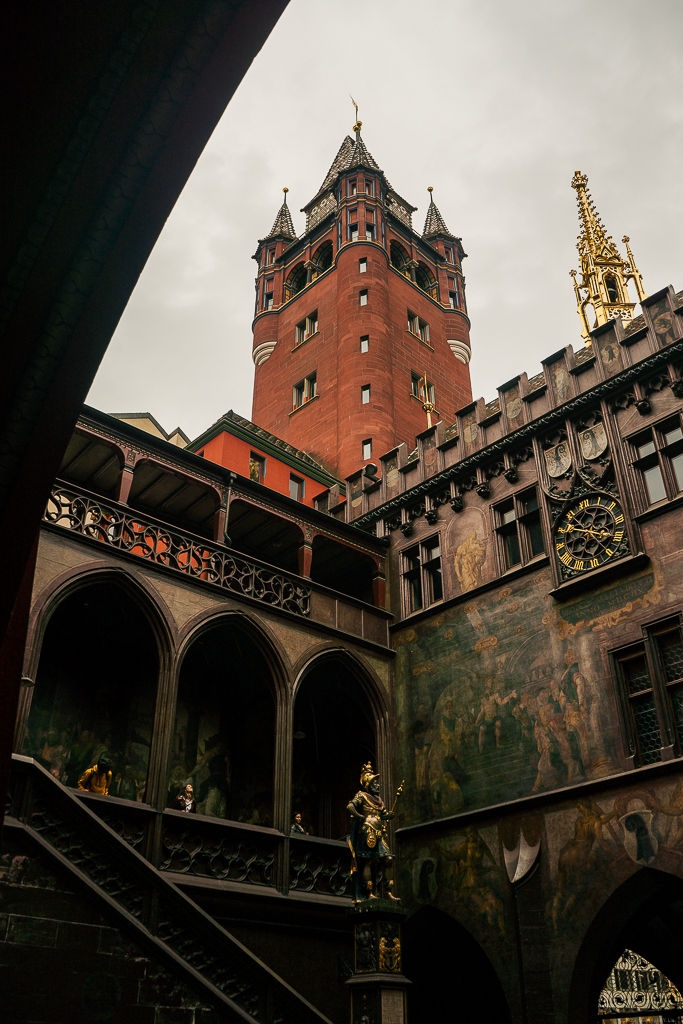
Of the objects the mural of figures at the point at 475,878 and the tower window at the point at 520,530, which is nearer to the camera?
the mural of figures at the point at 475,878

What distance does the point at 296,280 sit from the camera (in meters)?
40.4

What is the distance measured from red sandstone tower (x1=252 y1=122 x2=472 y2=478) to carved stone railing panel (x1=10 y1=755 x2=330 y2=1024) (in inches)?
837

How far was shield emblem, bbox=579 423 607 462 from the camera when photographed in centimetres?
1741

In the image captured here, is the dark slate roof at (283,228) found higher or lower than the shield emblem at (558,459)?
higher

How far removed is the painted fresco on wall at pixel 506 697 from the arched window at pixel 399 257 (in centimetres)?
2362

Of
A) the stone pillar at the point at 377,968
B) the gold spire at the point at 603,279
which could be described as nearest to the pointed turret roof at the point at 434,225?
the gold spire at the point at 603,279

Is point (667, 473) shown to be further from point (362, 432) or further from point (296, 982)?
point (362, 432)

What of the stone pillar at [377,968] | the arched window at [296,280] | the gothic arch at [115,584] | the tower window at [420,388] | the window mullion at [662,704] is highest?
the arched window at [296,280]

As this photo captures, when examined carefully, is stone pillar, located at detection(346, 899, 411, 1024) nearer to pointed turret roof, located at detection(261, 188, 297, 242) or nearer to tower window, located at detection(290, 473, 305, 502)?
tower window, located at detection(290, 473, 305, 502)

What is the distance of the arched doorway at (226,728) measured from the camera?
18.1 metres

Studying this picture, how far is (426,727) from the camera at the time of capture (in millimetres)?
17984

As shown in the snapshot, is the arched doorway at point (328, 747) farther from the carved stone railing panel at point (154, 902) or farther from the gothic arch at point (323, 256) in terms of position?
the gothic arch at point (323, 256)

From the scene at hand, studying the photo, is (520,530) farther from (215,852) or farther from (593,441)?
(215,852)

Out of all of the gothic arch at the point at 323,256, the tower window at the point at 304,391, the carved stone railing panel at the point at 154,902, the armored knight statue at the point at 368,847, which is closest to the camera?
the carved stone railing panel at the point at 154,902
